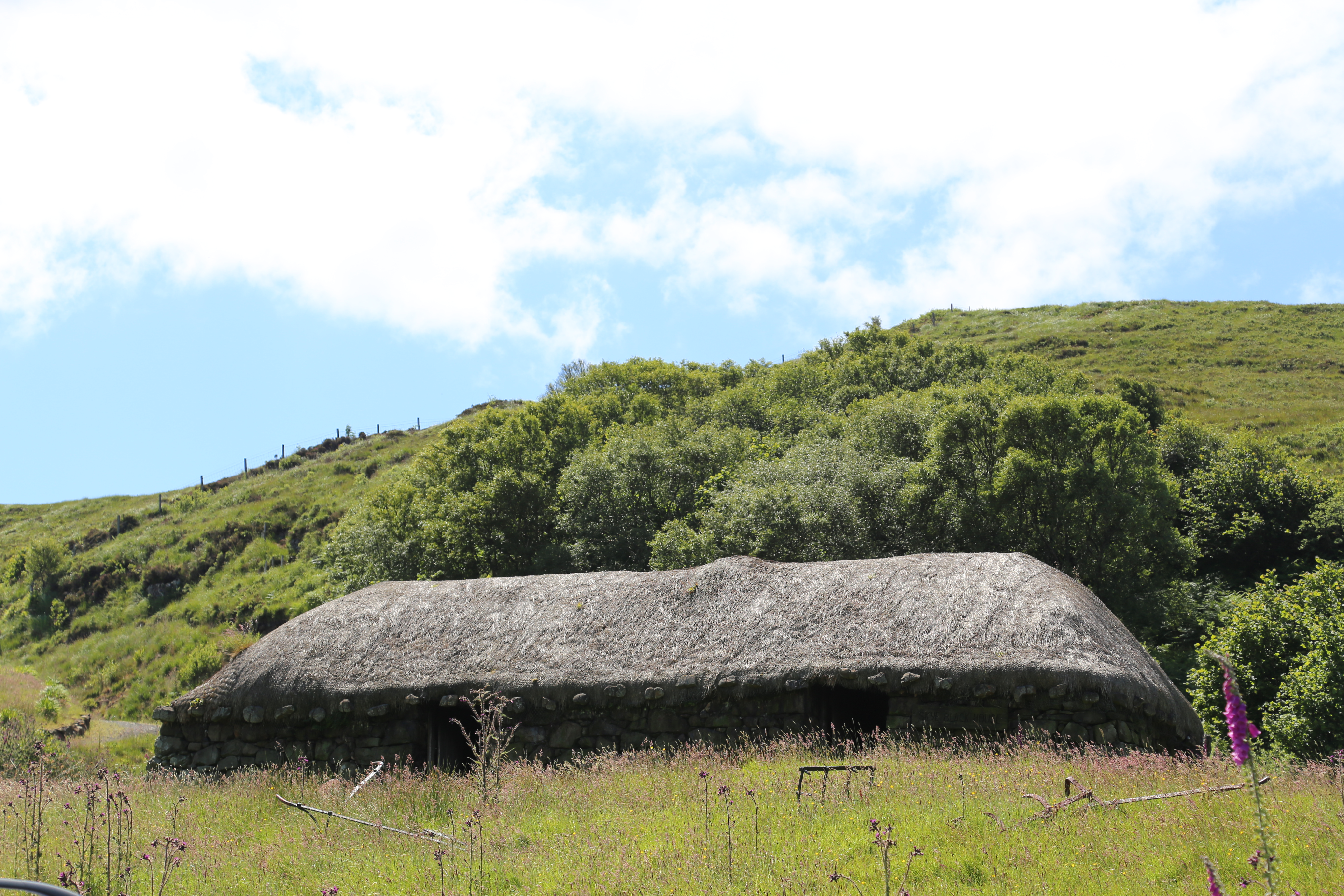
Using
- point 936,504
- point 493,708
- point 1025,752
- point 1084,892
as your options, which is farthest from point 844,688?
point 936,504

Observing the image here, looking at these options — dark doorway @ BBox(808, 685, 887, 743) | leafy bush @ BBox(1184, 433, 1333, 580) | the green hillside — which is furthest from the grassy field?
leafy bush @ BBox(1184, 433, 1333, 580)

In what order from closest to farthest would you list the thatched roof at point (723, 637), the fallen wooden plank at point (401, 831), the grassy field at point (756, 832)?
the grassy field at point (756, 832)
the fallen wooden plank at point (401, 831)
the thatched roof at point (723, 637)

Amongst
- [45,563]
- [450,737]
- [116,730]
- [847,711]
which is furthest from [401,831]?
[45,563]

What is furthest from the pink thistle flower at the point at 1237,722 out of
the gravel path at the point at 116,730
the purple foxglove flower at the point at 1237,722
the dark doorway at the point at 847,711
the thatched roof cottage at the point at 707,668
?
the gravel path at the point at 116,730

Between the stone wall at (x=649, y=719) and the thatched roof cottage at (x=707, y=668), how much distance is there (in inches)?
1.1

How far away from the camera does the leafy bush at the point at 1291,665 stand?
12.9 m

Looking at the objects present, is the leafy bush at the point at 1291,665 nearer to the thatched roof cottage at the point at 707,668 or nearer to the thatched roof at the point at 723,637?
the thatched roof cottage at the point at 707,668

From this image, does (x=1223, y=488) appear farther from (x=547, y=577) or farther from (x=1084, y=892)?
(x=1084, y=892)

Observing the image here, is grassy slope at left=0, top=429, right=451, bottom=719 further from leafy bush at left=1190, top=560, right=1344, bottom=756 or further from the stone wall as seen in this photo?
leafy bush at left=1190, top=560, right=1344, bottom=756

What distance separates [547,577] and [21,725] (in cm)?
1111

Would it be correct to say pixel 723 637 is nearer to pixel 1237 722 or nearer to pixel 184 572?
pixel 1237 722

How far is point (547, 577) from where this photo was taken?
640 inches

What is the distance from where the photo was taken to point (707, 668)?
13.0 metres

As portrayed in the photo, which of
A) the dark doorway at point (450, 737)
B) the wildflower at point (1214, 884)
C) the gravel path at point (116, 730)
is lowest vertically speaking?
the gravel path at point (116, 730)
